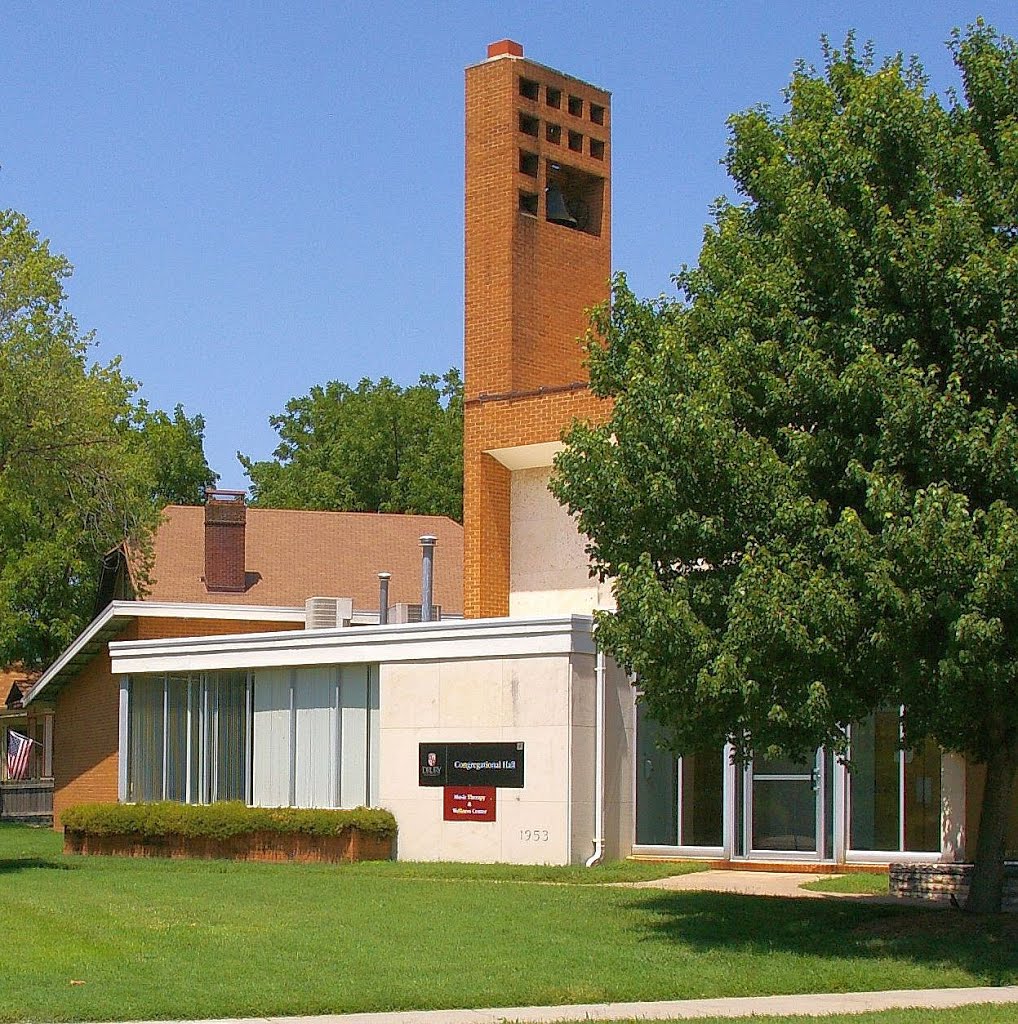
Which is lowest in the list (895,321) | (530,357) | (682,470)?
(682,470)

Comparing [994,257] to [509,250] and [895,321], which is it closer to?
[895,321]

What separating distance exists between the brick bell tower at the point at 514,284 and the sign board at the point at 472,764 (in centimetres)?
298

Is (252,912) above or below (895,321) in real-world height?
below

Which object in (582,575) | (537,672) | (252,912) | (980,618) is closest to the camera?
(980,618)

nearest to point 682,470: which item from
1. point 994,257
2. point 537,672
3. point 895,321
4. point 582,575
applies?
point 895,321

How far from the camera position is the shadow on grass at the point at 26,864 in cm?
2605

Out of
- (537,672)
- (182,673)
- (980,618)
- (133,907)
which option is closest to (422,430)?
(182,673)

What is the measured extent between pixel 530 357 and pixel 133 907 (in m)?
13.0

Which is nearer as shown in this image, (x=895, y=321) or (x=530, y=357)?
(x=895, y=321)

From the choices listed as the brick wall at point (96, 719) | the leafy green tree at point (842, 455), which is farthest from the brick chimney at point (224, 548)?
the leafy green tree at point (842, 455)

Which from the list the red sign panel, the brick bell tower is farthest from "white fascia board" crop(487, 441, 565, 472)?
the red sign panel

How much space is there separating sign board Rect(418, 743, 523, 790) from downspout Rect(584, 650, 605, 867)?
1086 millimetres

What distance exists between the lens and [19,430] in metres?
27.9

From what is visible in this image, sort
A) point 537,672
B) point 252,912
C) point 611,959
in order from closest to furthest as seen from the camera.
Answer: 1. point 611,959
2. point 252,912
3. point 537,672
